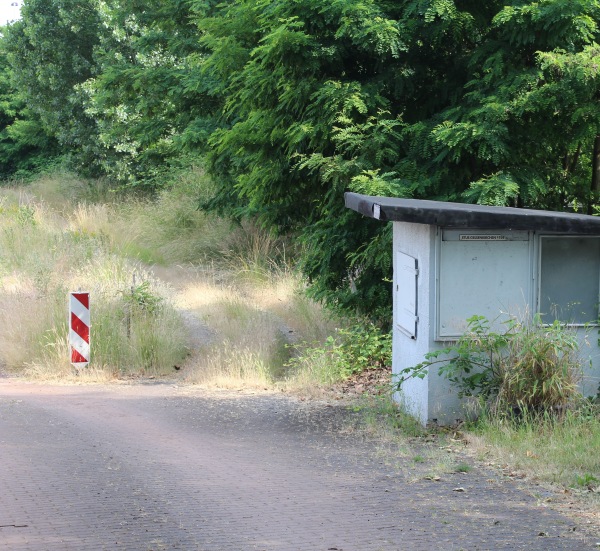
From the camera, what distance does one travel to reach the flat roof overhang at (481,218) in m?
8.17

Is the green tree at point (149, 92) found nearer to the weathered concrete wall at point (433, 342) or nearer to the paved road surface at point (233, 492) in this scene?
the weathered concrete wall at point (433, 342)

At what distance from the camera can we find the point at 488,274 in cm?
862

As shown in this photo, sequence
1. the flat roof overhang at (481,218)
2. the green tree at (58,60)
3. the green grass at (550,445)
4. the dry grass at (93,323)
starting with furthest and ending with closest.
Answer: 1. the green tree at (58,60)
2. the dry grass at (93,323)
3. the flat roof overhang at (481,218)
4. the green grass at (550,445)

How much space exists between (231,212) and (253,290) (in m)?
3.39

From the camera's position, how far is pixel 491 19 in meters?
12.5

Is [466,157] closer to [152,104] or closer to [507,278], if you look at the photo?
[507,278]

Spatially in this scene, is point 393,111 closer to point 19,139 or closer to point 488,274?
point 488,274

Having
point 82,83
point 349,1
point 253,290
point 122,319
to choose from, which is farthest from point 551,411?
point 82,83

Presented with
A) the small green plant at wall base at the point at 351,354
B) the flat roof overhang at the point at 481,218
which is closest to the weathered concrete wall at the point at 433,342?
the flat roof overhang at the point at 481,218

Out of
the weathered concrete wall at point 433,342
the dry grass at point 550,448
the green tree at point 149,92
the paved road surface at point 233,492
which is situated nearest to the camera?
the paved road surface at point 233,492

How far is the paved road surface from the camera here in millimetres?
5367

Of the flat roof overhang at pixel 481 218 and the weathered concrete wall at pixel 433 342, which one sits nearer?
the flat roof overhang at pixel 481 218

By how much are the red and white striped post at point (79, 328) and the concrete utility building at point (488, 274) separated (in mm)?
4996

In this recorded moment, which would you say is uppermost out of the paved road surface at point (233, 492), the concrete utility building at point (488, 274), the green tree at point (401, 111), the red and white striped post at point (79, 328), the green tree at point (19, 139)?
the green tree at point (19, 139)
